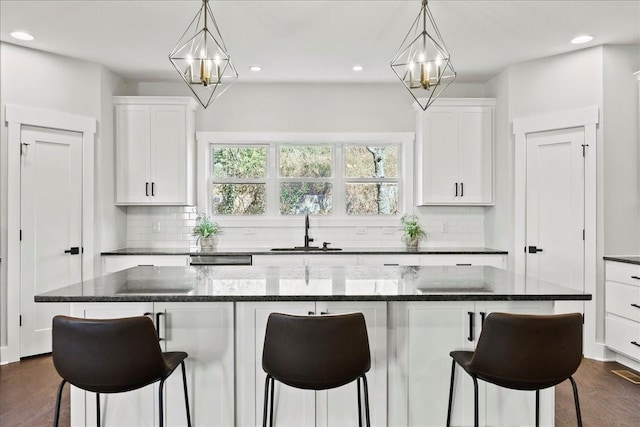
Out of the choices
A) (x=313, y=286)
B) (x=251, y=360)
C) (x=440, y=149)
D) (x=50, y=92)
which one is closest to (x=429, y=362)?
(x=313, y=286)

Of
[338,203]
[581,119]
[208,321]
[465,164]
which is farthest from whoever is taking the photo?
[338,203]

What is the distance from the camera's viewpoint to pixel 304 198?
5.15m

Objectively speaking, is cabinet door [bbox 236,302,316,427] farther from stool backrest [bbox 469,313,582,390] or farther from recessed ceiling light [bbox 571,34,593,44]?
recessed ceiling light [bbox 571,34,593,44]

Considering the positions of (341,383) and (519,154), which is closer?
(341,383)

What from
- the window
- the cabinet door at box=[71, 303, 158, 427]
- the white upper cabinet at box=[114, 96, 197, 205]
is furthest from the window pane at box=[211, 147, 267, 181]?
the cabinet door at box=[71, 303, 158, 427]

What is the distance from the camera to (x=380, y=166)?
16.9 ft

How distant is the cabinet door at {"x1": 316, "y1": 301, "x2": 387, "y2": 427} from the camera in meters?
2.24

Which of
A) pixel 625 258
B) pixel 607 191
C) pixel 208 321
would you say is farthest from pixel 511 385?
pixel 607 191

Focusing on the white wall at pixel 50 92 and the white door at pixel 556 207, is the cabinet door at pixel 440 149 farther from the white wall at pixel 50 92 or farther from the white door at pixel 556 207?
the white wall at pixel 50 92

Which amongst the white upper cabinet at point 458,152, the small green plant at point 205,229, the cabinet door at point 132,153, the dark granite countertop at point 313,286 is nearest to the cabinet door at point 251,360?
the dark granite countertop at point 313,286

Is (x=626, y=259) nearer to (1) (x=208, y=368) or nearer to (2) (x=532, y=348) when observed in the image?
(2) (x=532, y=348)

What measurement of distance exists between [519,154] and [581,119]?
61 centimetres

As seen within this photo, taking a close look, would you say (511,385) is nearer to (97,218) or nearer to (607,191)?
(607,191)

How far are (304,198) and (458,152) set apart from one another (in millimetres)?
1800
